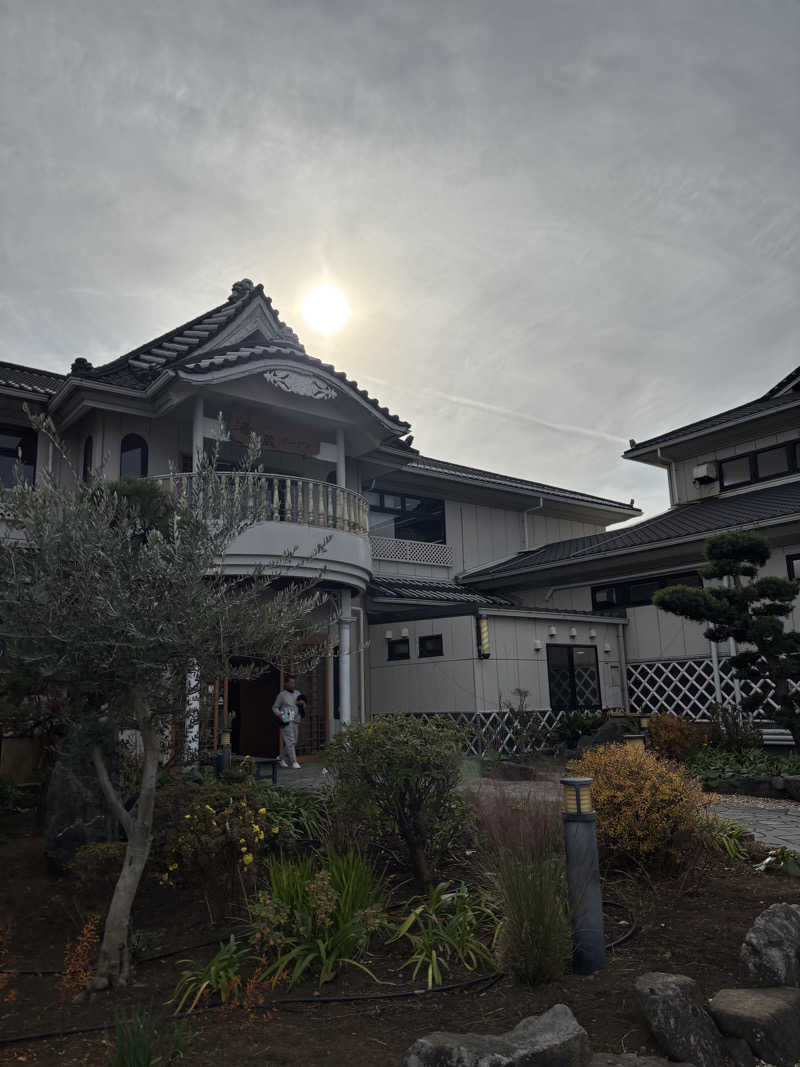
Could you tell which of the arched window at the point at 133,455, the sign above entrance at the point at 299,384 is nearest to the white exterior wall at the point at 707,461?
the sign above entrance at the point at 299,384

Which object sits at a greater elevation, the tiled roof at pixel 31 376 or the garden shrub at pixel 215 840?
the tiled roof at pixel 31 376

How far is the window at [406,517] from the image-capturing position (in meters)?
17.8

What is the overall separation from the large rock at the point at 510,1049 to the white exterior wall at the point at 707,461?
54.1 feet

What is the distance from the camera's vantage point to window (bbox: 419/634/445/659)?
14.8m

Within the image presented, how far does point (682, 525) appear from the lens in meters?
16.3

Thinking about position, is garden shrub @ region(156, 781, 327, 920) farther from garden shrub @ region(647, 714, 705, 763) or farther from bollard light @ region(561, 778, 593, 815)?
garden shrub @ region(647, 714, 705, 763)

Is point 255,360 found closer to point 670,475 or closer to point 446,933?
point 446,933

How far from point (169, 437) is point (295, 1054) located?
1171cm

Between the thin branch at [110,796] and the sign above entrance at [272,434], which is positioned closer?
the thin branch at [110,796]

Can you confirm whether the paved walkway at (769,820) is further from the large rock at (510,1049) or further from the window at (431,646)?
the window at (431,646)

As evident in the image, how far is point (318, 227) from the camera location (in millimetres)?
9062

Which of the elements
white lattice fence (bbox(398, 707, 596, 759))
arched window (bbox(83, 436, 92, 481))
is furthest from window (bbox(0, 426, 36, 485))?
white lattice fence (bbox(398, 707, 596, 759))

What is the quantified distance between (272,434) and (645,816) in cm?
1028

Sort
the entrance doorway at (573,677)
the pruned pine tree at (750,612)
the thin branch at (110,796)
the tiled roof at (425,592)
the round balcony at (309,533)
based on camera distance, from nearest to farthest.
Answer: the thin branch at (110,796) < the pruned pine tree at (750,612) < the round balcony at (309,533) < the entrance doorway at (573,677) < the tiled roof at (425,592)
